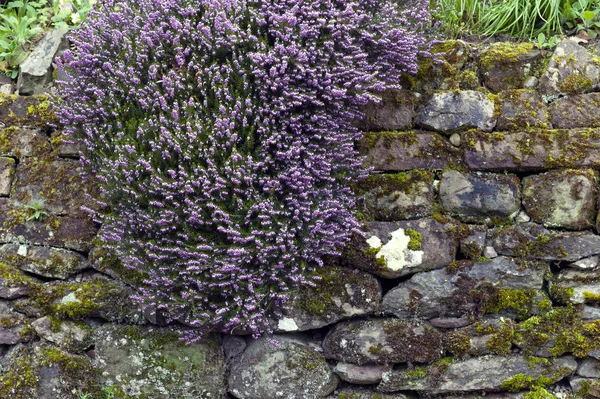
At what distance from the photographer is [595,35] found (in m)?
4.33

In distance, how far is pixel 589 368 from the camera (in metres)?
3.77

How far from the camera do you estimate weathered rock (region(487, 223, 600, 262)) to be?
12.4 feet

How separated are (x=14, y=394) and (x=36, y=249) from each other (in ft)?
3.29

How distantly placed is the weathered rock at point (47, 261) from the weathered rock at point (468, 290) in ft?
7.32

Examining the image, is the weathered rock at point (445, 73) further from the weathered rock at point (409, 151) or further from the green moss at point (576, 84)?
the green moss at point (576, 84)

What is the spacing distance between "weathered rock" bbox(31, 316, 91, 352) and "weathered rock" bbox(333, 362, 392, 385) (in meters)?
1.78

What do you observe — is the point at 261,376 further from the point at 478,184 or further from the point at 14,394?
the point at 478,184

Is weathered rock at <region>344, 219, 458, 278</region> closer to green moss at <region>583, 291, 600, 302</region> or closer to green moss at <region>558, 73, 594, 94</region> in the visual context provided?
green moss at <region>583, 291, 600, 302</region>

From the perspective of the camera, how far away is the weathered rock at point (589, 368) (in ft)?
12.3

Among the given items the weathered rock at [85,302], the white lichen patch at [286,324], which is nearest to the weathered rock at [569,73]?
the white lichen patch at [286,324]

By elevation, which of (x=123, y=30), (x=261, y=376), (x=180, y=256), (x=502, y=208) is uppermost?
(x=123, y=30)

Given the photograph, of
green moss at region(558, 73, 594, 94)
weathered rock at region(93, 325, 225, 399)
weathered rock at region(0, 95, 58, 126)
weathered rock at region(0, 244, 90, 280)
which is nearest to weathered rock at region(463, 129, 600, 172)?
green moss at region(558, 73, 594, 94)

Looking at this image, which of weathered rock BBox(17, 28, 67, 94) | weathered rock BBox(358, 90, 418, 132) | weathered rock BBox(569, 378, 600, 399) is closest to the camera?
weathered rock BBox(569, 378, 600, 399)

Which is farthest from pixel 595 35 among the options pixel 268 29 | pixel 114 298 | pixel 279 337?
pixel 114 298
